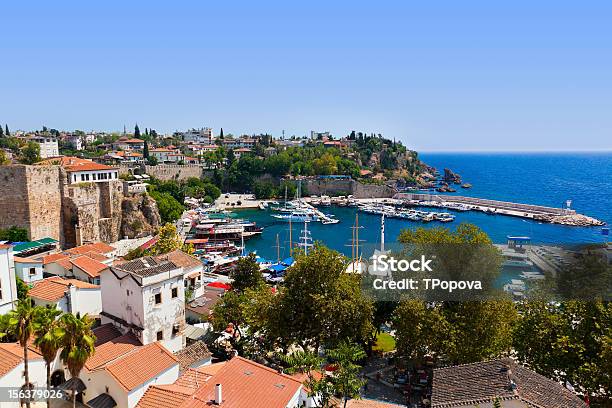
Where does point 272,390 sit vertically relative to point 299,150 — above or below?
below

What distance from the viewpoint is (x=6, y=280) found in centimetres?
1789

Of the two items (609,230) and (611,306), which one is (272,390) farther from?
(609,230)

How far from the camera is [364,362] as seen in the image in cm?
2011

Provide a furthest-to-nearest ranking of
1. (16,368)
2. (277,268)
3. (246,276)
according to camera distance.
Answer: (277,268) → (246,276) → (16,368)

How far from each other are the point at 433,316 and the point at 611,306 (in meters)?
6.39

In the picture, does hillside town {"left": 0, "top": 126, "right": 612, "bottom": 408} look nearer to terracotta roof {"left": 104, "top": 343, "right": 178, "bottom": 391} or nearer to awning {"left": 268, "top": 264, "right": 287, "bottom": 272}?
terracotta roof {"left": 104, "top": 343, "right": 178, "bottom": 391}

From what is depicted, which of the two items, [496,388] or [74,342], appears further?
[496,388]

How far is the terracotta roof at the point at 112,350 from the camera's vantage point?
14881 mm

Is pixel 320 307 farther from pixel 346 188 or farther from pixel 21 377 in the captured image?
pixel 346 188

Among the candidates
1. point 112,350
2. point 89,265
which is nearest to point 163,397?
point 112,350

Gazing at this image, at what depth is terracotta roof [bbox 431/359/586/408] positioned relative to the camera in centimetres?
1190

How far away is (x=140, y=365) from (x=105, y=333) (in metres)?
3.79

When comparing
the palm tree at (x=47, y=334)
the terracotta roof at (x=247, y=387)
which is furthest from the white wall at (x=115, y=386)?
the palm tree at (x=47, y=334)

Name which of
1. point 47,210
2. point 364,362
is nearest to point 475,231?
point 364,362
